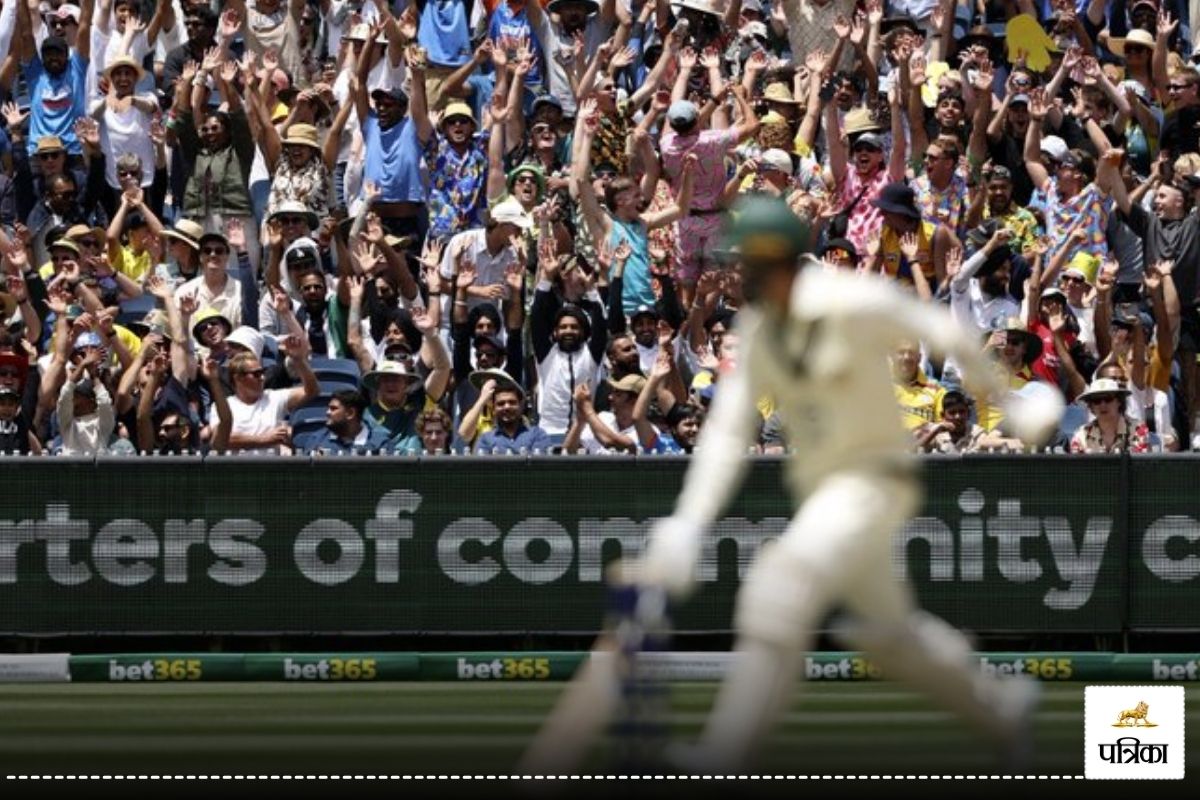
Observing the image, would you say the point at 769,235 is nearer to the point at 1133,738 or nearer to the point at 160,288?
the point at 1133,738

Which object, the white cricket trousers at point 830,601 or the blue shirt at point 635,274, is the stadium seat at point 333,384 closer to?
the blue shirt at point 635,274

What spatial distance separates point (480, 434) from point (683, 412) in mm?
1439

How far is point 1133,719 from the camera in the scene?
38.2 feet

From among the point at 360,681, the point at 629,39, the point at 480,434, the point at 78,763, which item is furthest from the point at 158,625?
the point at 629,39

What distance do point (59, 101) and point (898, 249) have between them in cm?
733

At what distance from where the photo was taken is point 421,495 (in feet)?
56.1

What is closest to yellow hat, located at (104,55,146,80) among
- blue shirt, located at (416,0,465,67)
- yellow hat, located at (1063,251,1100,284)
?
blue shirt, located at (416,0,465,67)

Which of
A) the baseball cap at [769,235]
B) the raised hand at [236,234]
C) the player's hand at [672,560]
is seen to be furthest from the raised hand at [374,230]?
the player's hand at [672,560]

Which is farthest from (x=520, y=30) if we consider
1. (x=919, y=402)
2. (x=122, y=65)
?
(x=919, y=402)

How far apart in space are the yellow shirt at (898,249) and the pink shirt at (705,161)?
1387 millimetres

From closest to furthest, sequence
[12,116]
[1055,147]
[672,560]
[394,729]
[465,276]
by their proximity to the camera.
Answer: [672,560] → [394,729] → [465,276] → [1055,147] → [12,116]

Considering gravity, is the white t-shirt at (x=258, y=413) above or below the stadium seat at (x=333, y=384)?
below

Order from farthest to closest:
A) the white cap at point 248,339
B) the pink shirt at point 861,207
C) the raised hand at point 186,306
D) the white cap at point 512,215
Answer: the white cap at point 512,215, the pink shirt at point 861,207, the raised hand at point 186,306, the white cap at point 248,339

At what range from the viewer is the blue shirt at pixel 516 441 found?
1838 centimetres
